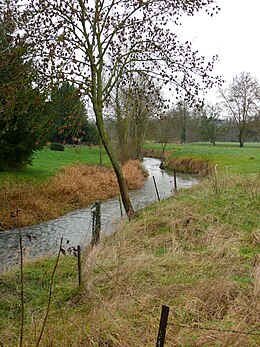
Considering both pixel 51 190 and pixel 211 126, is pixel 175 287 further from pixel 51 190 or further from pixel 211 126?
pixel 211 126

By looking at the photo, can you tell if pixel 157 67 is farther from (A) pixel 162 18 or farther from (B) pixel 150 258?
(B) pixel 150 258

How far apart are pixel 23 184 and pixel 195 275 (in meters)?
11.5

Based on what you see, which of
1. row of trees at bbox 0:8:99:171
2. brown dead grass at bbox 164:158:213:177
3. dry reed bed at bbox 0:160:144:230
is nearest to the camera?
row of trees at bbox 0:8:99:171

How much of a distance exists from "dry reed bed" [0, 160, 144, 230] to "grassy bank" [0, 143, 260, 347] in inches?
188

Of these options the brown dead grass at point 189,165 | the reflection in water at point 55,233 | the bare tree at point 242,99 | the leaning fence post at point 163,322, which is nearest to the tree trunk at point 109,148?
the reflection in water at point 55,233

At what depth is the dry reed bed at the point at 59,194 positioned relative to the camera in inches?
504

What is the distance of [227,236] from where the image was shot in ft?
24.9

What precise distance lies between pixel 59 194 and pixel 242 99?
39986mm

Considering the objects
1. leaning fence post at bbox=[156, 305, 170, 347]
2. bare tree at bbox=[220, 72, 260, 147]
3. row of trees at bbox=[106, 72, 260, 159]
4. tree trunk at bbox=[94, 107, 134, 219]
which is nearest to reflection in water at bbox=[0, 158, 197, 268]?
tree trunk at bbox=[94, 107, 134, 219]

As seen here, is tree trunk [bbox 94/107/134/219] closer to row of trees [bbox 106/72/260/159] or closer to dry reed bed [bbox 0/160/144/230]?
dry reed bed [bbox 0/160/144/230]

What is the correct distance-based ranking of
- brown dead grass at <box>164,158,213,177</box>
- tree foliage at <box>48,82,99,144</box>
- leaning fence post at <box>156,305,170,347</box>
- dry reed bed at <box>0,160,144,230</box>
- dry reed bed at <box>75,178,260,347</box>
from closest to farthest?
1. leaning fence post at <box>156,305,170,347</box>
2. dry reed bed at <box>75,178,260,347</box>
3. tree foliage at <box>48,82,99,144</box>
4. dry reed bed at <box>0,160,144,230</box>
5. brown dead grass at <box>164,158,213,177</box>

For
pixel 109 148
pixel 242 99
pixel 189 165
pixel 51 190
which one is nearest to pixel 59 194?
pixel 51 190

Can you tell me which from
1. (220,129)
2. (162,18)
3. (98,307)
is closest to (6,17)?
(162,18)

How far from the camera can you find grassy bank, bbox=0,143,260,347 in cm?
374
